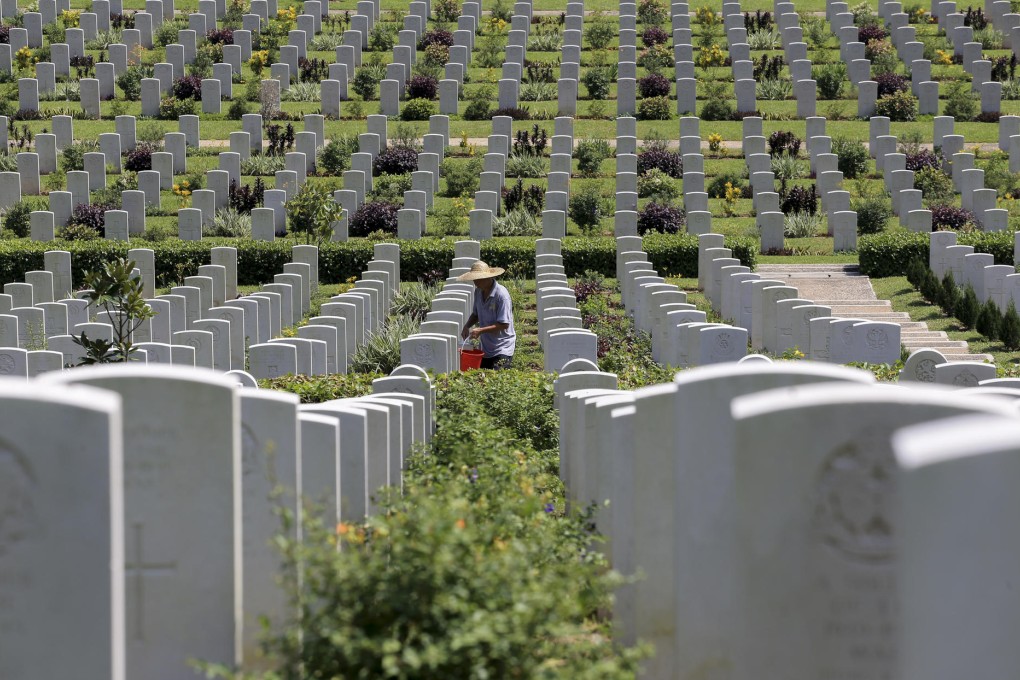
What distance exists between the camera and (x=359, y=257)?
22703mm

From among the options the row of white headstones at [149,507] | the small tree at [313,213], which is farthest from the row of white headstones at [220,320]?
the row of white headstones at [149,507]

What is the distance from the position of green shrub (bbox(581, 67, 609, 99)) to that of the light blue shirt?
68.0 feet

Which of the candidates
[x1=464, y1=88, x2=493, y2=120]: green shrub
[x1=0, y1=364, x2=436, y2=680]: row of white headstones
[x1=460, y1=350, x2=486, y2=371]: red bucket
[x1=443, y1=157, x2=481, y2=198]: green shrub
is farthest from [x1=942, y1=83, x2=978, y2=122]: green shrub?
[x1=0, y1=364, x2=436, y2=680]: row of white headstones

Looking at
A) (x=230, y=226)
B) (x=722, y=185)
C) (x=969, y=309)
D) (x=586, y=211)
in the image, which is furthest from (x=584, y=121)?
(x=969, y=309)

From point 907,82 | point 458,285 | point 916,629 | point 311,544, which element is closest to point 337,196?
point 458,285

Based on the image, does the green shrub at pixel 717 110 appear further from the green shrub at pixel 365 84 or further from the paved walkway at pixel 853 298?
the paved walkway at pixel 853 298

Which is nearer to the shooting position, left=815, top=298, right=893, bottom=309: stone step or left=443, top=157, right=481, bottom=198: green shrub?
left=815, top=298, right=893, bottom=309: stone step

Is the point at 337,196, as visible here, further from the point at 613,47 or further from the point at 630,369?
the point at 613,47

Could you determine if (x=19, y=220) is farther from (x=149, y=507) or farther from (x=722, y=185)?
(x=149, y=507)

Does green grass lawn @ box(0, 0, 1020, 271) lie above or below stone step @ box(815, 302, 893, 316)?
above

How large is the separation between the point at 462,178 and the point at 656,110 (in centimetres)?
699

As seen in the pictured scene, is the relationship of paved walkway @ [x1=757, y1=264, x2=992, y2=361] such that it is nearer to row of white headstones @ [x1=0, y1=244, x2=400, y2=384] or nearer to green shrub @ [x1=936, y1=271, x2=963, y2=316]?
green shrub @ [x1=936, y1=271, x2=963, y2=316]

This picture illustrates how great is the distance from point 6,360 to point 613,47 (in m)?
28.5

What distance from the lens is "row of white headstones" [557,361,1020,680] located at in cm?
417
